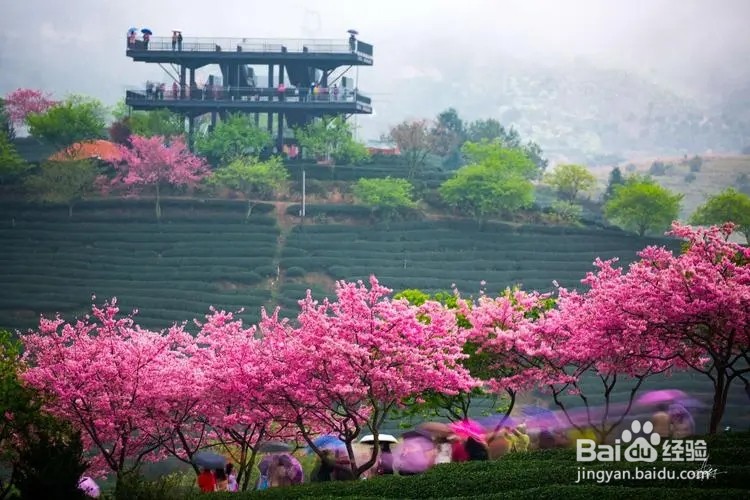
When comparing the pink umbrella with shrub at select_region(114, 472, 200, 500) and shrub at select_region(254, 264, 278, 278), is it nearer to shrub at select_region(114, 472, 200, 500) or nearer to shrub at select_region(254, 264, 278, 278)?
shrub at select_region(114, 472, 200, 500)

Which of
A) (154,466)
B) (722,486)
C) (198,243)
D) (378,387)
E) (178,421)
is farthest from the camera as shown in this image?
(198,243)

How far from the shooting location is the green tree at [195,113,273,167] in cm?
9969

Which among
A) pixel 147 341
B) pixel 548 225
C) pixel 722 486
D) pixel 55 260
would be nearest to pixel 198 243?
pixel 55 260

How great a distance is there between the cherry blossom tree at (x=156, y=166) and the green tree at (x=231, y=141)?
2.51 m

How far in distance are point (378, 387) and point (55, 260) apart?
181 ft

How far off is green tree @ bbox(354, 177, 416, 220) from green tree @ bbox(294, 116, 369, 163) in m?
7.79

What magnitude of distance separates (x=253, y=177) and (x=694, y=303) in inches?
2532

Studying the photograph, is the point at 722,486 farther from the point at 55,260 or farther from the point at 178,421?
the point at 55,260

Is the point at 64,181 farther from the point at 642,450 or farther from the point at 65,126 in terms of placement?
the point at 642,450

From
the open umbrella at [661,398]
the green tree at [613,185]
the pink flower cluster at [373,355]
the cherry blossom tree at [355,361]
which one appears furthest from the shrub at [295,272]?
the cherry blossom tree at [355,361]

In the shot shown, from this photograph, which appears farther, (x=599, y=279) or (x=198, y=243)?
(x=198, y=243)

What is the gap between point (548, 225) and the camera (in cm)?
9250

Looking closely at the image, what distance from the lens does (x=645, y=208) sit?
93.9m

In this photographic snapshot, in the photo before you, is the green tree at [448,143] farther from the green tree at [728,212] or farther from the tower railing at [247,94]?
the green tree at [728,212]
